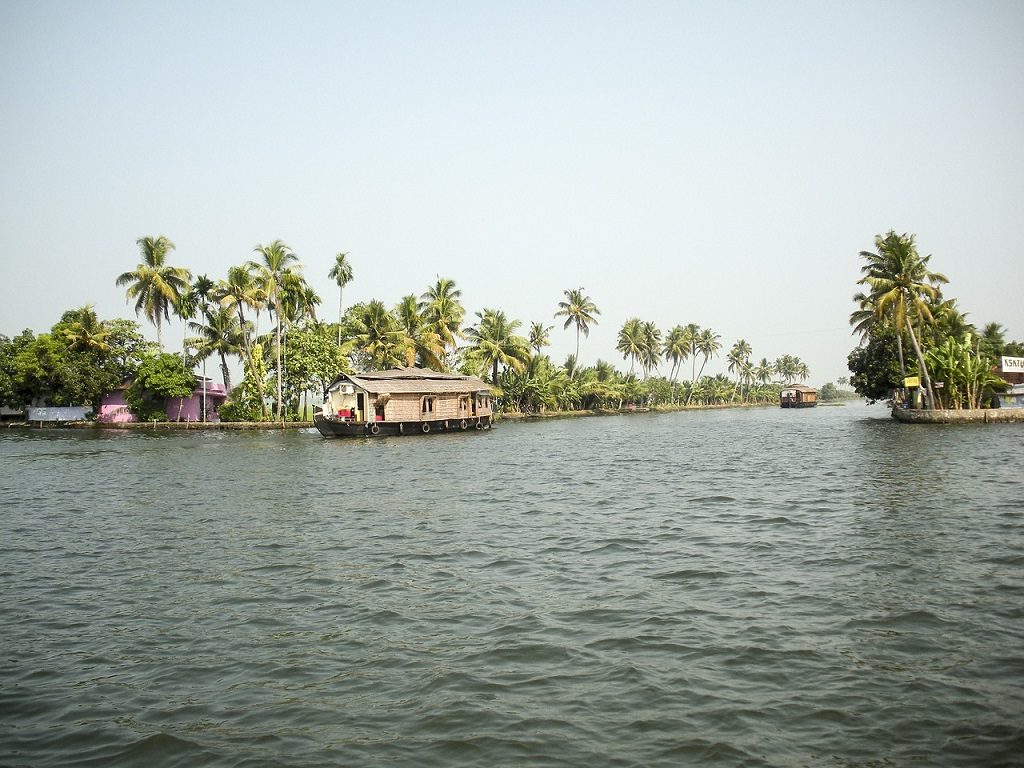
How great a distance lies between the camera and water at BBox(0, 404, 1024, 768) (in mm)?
5422

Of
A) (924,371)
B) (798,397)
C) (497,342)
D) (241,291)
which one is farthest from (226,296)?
(798,397)

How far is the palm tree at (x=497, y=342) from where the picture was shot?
7012 centimetres

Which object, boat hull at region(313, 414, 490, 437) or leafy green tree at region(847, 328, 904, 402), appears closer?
boat hull at region(313, 414, 490, 437)

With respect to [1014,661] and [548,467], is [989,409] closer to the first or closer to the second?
[548,467]

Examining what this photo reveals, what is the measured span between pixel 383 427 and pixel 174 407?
2455 cm

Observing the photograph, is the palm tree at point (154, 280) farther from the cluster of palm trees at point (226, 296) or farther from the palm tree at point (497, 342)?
the palm tree at point (497, 342)

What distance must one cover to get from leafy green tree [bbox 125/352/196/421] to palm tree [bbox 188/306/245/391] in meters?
2.36

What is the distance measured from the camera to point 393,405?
46.2 m

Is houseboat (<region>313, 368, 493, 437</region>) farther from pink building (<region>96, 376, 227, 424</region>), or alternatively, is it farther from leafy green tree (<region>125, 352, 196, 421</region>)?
pink building (<region>96, 376, 227, 424</region>)

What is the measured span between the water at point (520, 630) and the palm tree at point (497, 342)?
173 feet

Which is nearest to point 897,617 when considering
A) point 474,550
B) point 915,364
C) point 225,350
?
point 474,550

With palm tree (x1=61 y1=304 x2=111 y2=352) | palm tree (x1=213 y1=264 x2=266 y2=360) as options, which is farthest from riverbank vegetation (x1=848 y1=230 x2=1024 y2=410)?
palm tree (x1=61 y1=304 x2=111 y2=352)

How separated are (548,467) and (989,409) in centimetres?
3579

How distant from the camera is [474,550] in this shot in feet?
38.8
